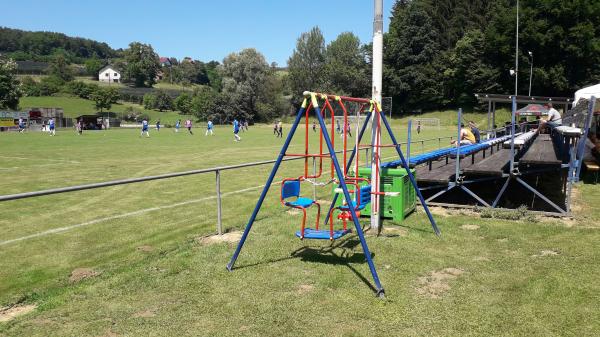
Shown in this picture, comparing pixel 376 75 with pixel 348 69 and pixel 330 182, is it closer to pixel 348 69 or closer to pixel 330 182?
pixel 330 182

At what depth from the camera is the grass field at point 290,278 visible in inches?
174

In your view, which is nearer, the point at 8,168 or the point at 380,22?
the point at 380,22

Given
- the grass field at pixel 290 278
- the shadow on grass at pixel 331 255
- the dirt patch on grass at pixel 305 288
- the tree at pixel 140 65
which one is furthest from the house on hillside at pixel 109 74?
the dirt patch on grass at pixel 305 288

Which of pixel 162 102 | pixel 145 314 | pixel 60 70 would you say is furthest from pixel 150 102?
pixel 145 314

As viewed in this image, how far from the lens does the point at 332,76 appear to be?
306 feet

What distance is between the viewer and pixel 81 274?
599 centimetres

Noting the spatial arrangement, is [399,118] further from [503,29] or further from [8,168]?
[8,168]

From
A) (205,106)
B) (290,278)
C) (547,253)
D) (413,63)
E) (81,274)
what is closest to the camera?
(290,278)

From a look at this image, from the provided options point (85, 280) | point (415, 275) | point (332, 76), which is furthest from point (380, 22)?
point (332, 76)

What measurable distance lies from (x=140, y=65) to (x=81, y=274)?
14704 centimetres

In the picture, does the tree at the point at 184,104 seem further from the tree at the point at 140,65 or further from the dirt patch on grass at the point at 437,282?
the dirt patch on grass at the point at 437,282

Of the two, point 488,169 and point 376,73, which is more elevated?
point 376,73

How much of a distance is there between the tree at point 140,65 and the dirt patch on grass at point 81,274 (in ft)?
482

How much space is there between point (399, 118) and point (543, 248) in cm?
7487
